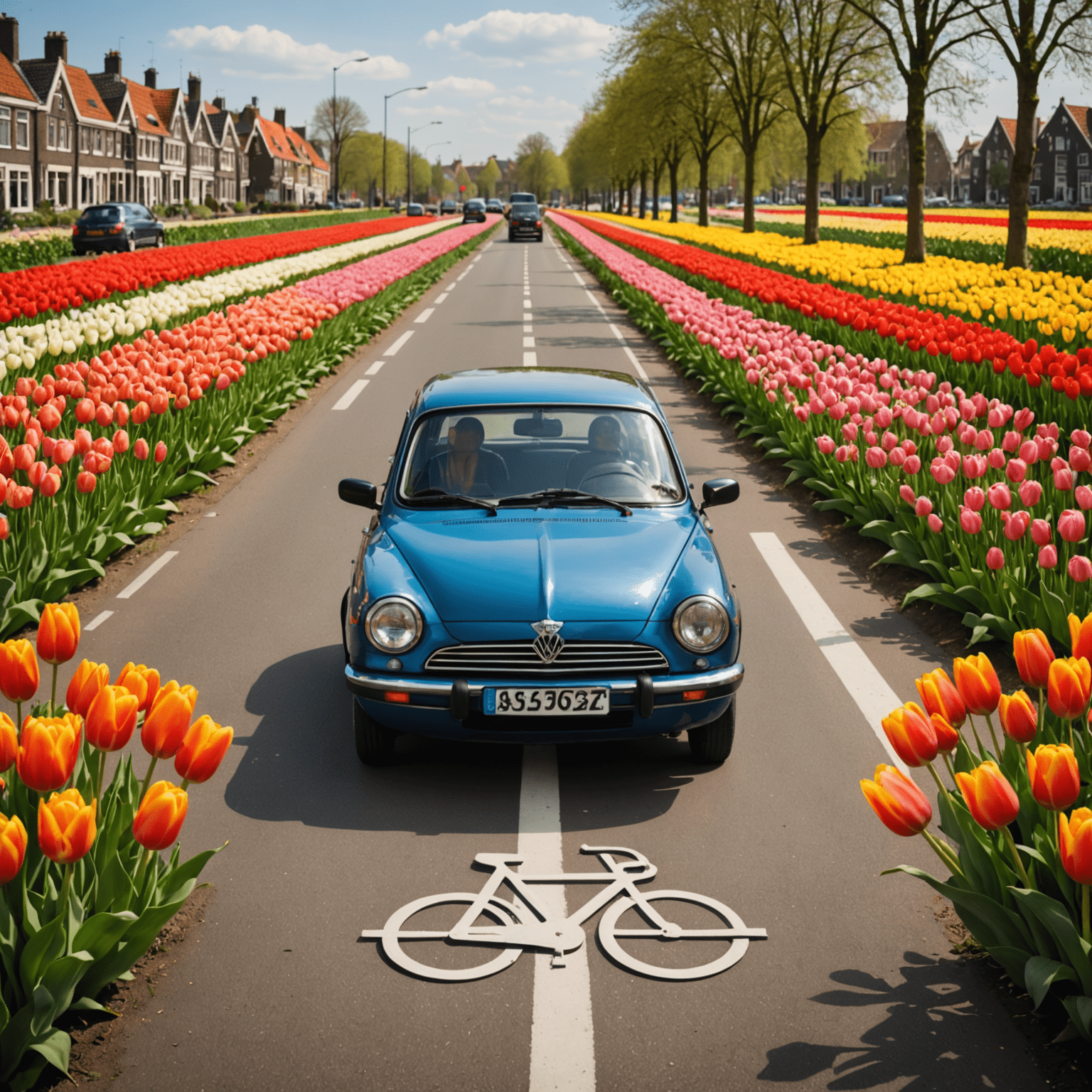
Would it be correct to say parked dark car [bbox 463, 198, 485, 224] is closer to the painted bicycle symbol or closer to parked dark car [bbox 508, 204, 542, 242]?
parked dark car [bbox 508, 204, 542, 242]

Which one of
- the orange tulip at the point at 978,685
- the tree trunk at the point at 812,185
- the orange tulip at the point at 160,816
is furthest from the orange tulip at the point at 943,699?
the tree trunk at the point at 812,185

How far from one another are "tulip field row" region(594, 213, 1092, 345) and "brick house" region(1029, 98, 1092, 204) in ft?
311

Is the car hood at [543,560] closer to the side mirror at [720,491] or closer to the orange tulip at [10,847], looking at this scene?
the side mirror at [720,491]

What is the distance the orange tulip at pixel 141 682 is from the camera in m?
3.42

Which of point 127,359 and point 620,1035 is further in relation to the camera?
point 127,359

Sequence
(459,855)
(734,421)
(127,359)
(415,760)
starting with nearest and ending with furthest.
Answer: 1. (459,855)
2. (415,760)
3. (127,359)
4. (734,421)

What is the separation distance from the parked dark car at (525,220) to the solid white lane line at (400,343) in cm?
4798

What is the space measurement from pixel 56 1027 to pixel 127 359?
787 centimetres

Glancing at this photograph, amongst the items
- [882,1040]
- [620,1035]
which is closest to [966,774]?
[882,1040]

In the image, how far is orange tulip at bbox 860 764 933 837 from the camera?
3115 millimetres

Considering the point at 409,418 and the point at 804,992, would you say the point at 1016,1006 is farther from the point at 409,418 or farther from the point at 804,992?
the point at 409,418

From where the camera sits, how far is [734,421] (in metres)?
14.8

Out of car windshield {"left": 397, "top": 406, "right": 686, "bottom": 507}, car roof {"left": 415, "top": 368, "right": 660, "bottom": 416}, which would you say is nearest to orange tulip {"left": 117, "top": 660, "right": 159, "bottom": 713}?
car windshield {"left": 397, "top": 406, "right": 686, "bottom": 507}

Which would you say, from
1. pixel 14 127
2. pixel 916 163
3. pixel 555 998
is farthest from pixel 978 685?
pixel 14 127
